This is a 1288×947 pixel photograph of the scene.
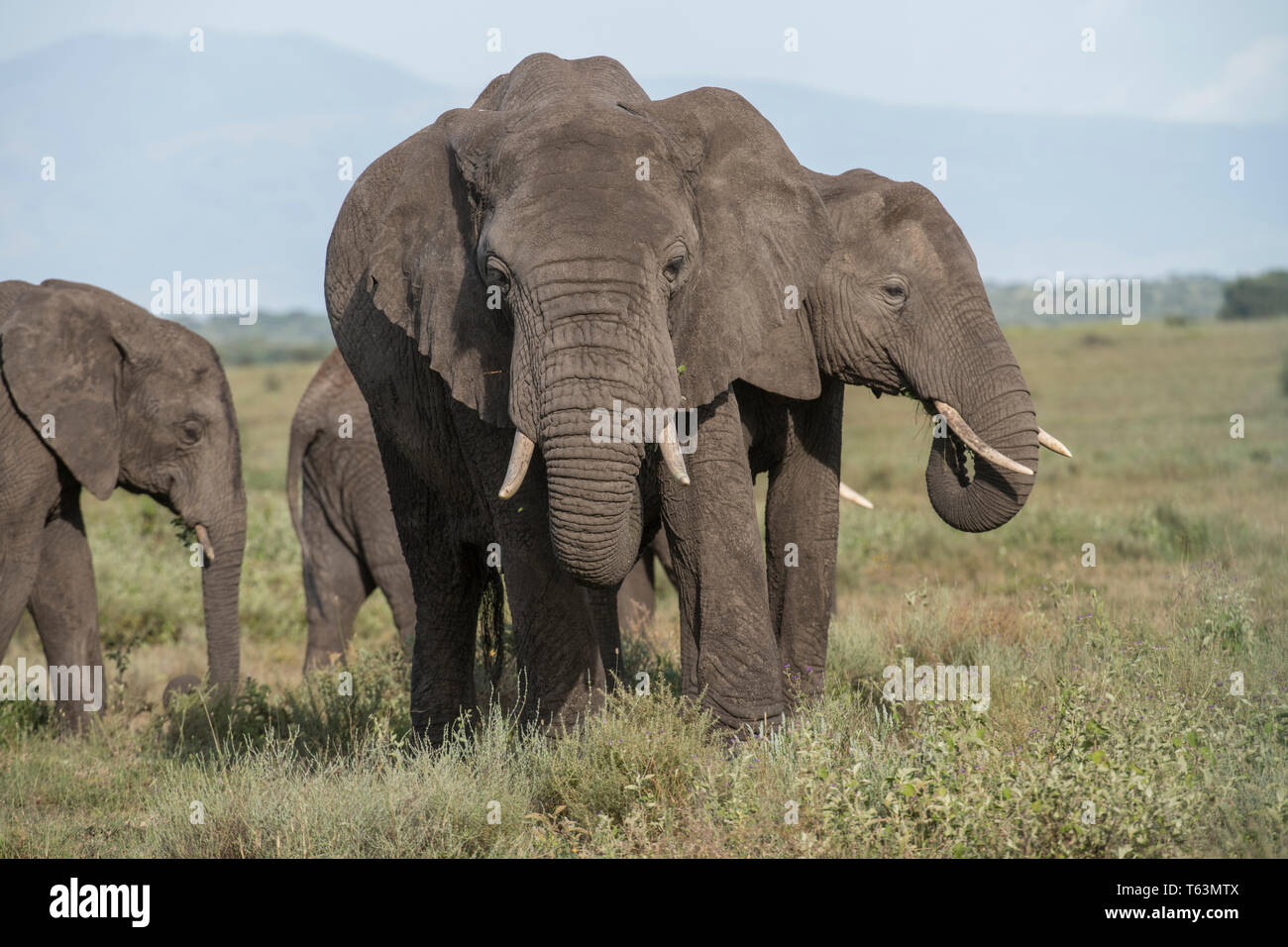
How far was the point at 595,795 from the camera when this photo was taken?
5.71 m

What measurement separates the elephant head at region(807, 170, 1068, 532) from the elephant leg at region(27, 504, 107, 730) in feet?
18.3

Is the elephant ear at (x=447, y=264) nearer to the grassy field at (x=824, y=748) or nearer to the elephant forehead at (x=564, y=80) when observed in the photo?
the elephant forehead at (x=564, y=80)

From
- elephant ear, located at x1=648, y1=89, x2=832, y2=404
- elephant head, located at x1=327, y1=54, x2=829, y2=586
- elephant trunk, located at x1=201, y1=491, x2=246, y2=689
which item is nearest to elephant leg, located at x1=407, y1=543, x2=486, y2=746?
elephant head, located at x1=327, y1=54, x2=829, y2=586

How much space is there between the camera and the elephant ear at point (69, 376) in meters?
9.32

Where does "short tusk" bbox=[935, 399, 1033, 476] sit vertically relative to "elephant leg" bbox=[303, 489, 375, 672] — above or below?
above

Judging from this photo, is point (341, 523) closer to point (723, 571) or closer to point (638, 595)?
point (638, 595)

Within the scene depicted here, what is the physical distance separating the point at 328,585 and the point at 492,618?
417 cm

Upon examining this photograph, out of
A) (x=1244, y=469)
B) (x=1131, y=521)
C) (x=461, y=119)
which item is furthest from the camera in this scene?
(x=1244, y=469)

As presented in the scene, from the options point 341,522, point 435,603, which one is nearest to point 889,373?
point 435,603

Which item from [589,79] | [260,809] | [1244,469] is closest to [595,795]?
[260,809]

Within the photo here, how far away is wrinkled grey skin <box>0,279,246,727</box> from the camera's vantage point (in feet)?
30.6

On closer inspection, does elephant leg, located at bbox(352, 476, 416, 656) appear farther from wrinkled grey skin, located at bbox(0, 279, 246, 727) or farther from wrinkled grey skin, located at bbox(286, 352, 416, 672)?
wrinkled grey skin, located at bbox(0, 279, 246, 727)
